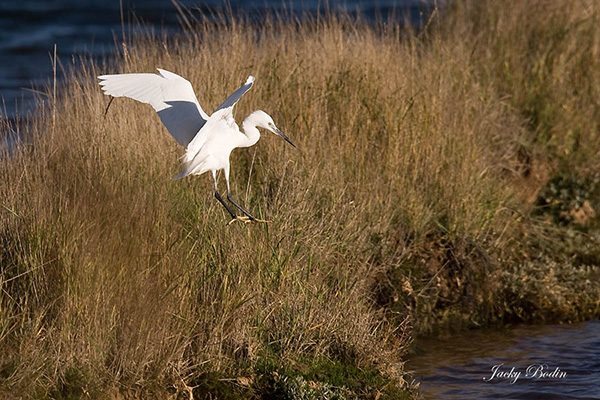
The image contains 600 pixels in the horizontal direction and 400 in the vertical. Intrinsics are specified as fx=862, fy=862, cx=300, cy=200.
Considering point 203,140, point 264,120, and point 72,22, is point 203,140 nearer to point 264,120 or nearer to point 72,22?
point 264,120

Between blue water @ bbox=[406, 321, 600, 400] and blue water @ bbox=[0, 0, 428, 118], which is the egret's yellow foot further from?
blue water @ bbox=[0, 0, 428, 118]

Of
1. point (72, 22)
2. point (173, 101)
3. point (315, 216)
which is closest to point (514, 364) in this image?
point (315, 216)

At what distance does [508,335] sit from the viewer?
5.50m

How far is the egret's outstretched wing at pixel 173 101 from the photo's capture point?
4.40 metres

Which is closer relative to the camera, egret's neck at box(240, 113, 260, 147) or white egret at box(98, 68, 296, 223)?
white egret at box(98, 68, 296, 223)

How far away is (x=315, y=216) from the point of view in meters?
5.07

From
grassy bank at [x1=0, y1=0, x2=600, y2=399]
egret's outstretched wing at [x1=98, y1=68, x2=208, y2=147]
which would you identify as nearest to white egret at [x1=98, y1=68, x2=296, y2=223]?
egret's outstretched wing at [x1=98, y1=68, x2=208, y2=147]

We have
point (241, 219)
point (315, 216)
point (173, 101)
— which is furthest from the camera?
point (315, 216)

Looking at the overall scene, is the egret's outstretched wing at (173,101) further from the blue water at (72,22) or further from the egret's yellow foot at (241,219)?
the blue water at (72,22)

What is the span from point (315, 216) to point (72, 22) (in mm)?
9534

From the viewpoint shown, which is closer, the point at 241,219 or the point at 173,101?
the point at 173,101

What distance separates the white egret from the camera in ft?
13.9

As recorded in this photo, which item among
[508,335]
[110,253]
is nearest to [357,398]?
[110,253]

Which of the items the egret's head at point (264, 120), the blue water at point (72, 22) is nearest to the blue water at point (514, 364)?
the egret's head at point (264, 120)
